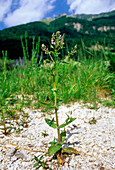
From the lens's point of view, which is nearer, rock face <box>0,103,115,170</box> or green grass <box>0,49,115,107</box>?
rock face <box>0,103,115,170</box>

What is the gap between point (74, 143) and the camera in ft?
4.40

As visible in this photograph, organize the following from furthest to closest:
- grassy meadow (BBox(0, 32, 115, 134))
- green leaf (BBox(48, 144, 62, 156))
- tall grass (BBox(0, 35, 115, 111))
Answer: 1. tall grass (BBox(0, 35, 115, 111))
2. grassy meadow (BBox(0, 32, 115, 134))
3. green leaf (BBox(48, 144, 62, 156))

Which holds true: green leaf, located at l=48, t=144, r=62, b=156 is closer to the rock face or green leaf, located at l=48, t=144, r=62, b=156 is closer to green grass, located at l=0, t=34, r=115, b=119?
the rock face

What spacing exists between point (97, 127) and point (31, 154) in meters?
0.85

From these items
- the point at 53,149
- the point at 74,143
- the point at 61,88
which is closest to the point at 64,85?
the point at 61,88

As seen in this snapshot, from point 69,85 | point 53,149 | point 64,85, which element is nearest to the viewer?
point 53,149

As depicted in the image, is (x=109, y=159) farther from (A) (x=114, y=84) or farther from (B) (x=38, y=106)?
(A) (x=114, y=84)

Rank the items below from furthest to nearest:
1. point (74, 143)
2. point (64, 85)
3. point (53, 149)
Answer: point (64, 85)
point (74, 143)
point (53, 149)

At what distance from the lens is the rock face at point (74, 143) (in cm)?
109

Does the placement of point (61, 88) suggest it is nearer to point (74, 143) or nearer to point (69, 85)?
point (69, 85)

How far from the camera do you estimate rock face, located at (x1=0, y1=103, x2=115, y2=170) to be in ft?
3.58

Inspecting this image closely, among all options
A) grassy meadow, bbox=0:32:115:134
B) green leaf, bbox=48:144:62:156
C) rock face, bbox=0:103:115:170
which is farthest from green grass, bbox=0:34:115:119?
green leaf, bbox=48:144:62:156

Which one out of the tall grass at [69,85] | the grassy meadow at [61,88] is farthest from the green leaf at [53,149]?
the tall grass at [69,85]

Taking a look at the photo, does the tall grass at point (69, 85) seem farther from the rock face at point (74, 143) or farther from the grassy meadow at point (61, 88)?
the rock face at point (74, 143)
